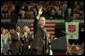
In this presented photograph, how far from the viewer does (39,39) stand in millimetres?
7355

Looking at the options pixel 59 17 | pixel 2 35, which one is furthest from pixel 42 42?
pixel 59 17

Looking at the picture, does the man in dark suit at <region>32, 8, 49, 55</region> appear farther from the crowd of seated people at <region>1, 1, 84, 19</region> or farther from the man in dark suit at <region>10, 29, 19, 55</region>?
the crowd of seated people at <region>1, 1, 84, 19</region>

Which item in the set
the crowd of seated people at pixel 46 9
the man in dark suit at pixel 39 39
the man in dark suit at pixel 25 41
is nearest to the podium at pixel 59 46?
the man in dark suit at pixel 39 39

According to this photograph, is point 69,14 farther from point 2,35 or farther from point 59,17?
point 2,35

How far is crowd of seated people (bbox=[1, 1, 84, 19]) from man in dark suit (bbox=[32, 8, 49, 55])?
9637 millimetres

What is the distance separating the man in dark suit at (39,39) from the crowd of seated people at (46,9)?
31.6 ft

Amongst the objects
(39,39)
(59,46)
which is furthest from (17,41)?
(59,46)

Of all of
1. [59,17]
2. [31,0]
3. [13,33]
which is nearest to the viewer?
[13,33]

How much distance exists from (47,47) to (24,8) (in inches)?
442

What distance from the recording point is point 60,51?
672 centimetres

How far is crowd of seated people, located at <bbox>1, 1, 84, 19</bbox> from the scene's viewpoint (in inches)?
Answer: 694

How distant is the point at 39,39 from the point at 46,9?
10922 mm

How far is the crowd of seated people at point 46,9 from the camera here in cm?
1762

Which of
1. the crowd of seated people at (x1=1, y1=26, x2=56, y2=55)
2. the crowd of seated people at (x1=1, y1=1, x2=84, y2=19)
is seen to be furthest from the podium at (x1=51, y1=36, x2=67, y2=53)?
the crowd of seated people at (x1=1, y1=1, x2=84, y2=19)
